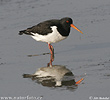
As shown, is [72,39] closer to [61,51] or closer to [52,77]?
[61,51]

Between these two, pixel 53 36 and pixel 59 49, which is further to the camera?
pixel 59 49

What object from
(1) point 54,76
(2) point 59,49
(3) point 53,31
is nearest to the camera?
(1) point 54,76

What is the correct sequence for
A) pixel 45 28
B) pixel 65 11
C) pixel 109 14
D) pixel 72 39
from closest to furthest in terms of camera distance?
pixel 45 28 → pixel 72 39 → pixel 109 14 → pixel 65 11

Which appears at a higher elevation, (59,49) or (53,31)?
(53,31)

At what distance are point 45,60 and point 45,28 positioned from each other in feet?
3.17

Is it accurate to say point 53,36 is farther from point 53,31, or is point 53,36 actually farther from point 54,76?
point 54,76

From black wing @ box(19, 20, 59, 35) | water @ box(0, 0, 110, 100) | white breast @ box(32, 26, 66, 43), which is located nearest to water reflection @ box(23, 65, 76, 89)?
water @ box(0, 0, 110, 100)

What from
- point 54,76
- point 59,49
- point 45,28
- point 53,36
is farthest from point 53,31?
point 54,76

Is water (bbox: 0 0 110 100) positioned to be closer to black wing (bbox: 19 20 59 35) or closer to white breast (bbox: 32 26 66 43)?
white breast (bbox: 32 26 66 43)

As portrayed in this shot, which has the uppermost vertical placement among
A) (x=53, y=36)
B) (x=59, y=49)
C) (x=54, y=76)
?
(x=53, y=36)

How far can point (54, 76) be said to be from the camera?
7.70m

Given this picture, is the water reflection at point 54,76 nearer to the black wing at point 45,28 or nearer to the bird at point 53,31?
the bird at point 53,31

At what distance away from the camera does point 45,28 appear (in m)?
9.52

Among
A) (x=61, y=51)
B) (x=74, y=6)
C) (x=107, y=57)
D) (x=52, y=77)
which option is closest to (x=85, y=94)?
(x=52, y=77)
